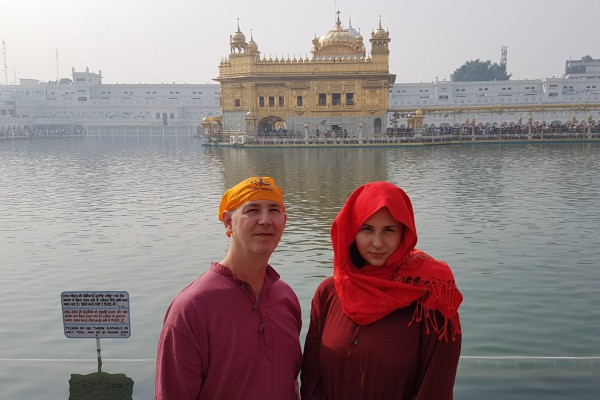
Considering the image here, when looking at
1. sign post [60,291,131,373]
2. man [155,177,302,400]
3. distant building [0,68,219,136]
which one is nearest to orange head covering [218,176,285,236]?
man [155,177,302,400]

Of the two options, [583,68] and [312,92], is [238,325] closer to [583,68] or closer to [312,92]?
[312,92]

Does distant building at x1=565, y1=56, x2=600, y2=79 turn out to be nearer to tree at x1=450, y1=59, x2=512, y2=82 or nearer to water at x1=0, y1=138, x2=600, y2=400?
tree at x1=450, y1=59, x2=512, y2=82

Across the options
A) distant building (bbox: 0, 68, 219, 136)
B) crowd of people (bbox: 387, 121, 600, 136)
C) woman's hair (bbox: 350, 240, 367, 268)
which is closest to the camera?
woman's hair (bbox: 350, 240, 367, 268)

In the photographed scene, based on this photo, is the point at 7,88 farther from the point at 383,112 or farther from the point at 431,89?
the point at 383,112

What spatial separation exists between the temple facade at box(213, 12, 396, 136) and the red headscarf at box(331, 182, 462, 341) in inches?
1643

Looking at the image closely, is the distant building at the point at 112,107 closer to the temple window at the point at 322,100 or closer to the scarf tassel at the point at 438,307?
the temple window at the point at 322,100

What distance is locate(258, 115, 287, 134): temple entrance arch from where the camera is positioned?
46.6m

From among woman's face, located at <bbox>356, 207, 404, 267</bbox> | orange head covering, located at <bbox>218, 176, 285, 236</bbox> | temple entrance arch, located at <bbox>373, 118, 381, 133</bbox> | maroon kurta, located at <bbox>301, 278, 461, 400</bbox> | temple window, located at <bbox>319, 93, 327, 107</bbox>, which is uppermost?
temple window, located at <bbox>319, 93, 327, 107</bbox>

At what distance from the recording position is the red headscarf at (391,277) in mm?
2318

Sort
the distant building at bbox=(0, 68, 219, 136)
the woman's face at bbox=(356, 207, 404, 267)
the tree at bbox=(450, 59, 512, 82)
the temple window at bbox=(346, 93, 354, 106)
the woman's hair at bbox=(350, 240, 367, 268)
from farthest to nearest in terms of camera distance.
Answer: the tree at bbox=(450, 59, 512, 82)
the distant building at bbox=(0, 68, 219, 136)
the temple window at bbox=(346, 93, 354, 106)
the woman's hair at bbox=(350, 240, 367, 268)
the woman's face at bbox=(356, 207, 404, 267)

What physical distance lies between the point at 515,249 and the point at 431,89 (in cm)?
7346

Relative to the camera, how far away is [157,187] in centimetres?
1952

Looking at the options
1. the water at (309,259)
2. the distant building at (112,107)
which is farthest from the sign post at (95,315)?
the distant building at (112,107)

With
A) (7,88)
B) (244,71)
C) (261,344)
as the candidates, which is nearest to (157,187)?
(261,344)
